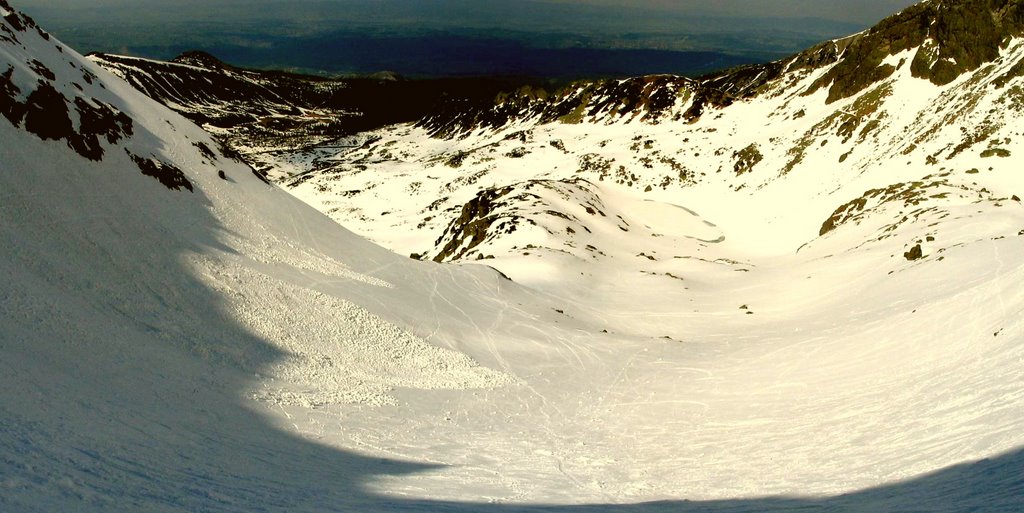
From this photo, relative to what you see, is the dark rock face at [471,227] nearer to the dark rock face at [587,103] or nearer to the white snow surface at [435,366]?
the white snow surface at [435,366]

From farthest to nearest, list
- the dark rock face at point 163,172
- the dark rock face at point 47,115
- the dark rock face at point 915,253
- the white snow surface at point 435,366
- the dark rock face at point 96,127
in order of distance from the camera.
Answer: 1. the dark rock face at point 915,253
2. the dark rock face at point 163,172
3. the dark rock face at point 96,127
4. the dark rock face at point 47,115
5. the white snow surface at point 435,366

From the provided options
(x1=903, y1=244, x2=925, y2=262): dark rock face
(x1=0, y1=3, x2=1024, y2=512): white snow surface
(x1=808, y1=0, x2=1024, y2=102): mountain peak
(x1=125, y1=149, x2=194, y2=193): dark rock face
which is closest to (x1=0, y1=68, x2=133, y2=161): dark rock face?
(x1=0, y1=3, x2=1024, y2=512): white snow surface

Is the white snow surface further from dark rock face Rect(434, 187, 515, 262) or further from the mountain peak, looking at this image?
the mountain peak

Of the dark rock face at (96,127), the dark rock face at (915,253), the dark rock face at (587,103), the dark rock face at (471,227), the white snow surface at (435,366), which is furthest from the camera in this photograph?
the dark rock face at (587,103)

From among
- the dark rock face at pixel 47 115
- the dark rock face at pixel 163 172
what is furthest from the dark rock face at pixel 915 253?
the dark rock face at pixel 47 115

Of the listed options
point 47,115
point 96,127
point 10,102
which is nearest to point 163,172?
point 96,127

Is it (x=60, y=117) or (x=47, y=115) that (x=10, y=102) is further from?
(x=60, y=117)

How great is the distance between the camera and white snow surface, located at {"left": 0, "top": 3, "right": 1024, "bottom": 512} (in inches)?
391

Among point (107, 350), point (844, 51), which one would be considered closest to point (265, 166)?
point (844, 51)

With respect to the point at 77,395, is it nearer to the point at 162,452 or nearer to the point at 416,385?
the point at 162,452

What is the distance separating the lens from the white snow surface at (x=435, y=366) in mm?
9938

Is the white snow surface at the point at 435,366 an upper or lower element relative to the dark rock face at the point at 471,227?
lower

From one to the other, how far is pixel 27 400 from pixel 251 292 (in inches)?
429

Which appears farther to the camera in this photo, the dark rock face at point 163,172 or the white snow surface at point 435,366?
the dark rock face at point 163,172
